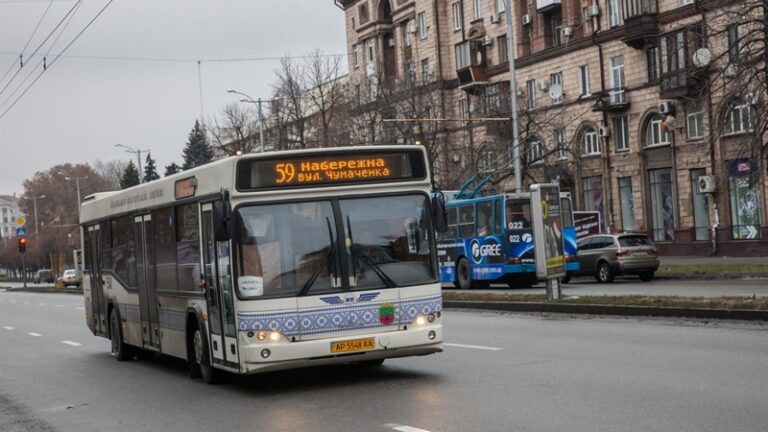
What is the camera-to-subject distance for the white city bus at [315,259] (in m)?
12.2

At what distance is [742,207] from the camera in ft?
154

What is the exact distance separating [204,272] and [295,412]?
10.0 ft

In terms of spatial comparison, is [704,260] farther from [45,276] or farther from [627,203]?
[45,276]

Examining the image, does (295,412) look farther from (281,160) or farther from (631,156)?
(631,156)

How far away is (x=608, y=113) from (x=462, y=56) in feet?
45.7

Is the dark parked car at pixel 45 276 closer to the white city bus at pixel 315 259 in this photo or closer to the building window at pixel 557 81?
the building window at pixel 557 81

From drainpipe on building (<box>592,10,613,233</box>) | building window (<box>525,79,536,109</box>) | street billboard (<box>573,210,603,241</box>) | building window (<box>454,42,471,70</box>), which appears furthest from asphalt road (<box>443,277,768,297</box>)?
building window (<box>454,42,471,70</box>)

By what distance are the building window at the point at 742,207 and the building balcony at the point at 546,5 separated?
1539cm

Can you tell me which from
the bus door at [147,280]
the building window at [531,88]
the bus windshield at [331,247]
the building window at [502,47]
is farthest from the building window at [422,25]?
the bus windshield at [331,247]

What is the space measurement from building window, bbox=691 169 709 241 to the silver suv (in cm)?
1270

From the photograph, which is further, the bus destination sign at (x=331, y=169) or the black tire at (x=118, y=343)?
the black tire at (x=118, y=343)

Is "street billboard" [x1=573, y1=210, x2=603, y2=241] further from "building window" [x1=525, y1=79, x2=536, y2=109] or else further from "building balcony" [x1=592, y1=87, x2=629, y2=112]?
"building window" [x1=525, y1=79, x2=536, y2=109]

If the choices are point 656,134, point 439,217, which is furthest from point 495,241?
point 439,217

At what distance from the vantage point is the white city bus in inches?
482
